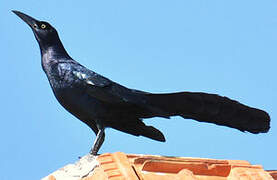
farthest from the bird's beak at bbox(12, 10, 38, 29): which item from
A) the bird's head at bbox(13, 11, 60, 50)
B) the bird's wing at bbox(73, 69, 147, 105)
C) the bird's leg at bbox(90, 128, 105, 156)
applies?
the bird's leg at bbox(90, 128, 105, 156)

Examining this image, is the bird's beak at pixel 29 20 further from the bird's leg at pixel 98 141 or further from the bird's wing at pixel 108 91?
the bird's leg at pixel 98 141

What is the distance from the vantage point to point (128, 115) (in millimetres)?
3729

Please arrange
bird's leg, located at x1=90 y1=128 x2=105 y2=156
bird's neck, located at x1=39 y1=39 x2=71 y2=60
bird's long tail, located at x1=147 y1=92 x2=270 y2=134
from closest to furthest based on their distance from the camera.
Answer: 1. bird's leg, located at x1=90 y1=128 x2=105 y2=156
2. bird's long tail, located at x1=147 y1=92 x2=270 y2=134
3. bird's neck, located at x1=39 y1=39 x2=71 y2=60

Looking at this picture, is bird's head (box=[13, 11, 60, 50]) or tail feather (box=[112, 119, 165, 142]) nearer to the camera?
tail feather (box=[112, 119, 165, 142])

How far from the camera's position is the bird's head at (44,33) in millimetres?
4051

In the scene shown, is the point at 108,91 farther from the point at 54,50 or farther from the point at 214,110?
the point at 214,110

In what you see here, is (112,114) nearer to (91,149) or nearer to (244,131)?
(91,149)

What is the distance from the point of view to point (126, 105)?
3.67m

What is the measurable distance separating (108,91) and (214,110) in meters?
0.81

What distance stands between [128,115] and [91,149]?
457 mm

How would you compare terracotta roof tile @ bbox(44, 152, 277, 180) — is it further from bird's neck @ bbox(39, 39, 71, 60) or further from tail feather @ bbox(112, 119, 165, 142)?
bird's neck @ bbox(39, 39, 71, 60)

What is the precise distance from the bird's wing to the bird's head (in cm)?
45

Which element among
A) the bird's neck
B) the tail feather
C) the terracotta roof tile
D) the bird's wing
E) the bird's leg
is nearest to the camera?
the terracotta roof tile

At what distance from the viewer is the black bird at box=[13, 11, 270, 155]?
11.6ft
